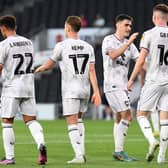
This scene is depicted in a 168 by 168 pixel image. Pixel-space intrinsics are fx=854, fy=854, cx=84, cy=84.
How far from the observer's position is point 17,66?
11289 millimetres

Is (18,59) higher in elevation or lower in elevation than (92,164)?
higher

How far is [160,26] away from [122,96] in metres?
1.33

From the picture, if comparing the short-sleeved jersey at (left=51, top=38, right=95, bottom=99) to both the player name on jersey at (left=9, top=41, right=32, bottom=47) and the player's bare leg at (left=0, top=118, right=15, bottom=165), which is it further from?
the player's bare leg at (left=0, top=118, right=15, bottom=165)

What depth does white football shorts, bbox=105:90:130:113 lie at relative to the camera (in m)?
12.1

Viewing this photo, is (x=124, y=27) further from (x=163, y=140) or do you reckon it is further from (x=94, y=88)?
(x=163, y=140)

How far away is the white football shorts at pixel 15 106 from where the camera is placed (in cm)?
1132

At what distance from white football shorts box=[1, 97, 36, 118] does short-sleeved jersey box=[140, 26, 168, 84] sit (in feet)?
5.32

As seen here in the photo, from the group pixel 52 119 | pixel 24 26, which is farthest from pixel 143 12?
pixel 52 119

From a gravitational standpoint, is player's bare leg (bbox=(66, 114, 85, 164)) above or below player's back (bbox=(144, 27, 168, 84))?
below

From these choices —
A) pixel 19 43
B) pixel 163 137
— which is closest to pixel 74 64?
pixel 19 43

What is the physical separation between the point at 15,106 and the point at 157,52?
2.02m

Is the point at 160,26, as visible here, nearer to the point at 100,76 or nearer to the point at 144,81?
the point at 144,81

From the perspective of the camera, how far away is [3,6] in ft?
123

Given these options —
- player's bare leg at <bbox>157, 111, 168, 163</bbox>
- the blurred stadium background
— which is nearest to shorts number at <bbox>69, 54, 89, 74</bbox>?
player's bare leg at <bbox>157, 111, 168, 163</bbox>
